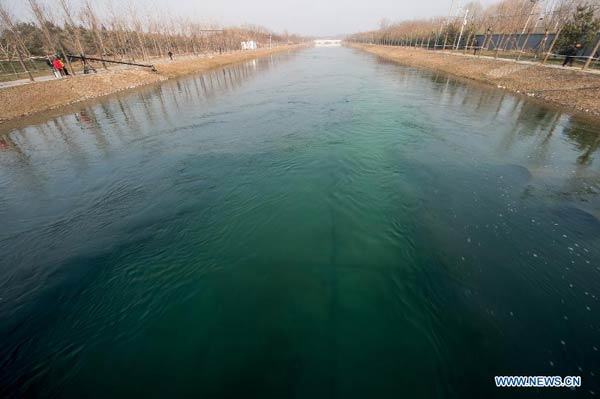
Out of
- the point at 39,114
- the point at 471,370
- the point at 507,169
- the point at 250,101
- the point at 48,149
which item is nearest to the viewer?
the point at 471,370

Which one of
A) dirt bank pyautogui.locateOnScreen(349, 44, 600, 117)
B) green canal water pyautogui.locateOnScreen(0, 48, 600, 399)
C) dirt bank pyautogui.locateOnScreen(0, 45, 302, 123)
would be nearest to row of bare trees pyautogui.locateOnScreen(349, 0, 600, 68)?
dirt bank pyautogui.locateOnScreen(349, 44, 600, 117)

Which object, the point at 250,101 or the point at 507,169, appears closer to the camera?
the point at 507,169

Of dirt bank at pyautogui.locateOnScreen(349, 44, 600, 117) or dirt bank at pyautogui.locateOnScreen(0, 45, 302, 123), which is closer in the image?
dirt bank at pyautogui.locateOnScreen(349, 44, 600, 117)

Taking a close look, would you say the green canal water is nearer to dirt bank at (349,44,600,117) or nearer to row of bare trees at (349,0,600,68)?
dirt bank at (349,44,600,117)

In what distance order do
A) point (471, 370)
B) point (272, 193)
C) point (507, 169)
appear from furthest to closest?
point (507, 169) < point (272, 193) < point (471, 370)

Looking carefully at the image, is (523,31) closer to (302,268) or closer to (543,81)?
(543,81)

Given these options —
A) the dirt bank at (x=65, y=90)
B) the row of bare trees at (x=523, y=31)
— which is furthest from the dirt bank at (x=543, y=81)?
the dirt bank at (x=65, y=90)

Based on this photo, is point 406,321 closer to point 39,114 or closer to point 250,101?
point 250,101

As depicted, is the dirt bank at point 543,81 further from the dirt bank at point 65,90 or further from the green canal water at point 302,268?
the dirt bank at point 65,90

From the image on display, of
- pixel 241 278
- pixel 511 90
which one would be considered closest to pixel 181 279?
pixel 241 278
